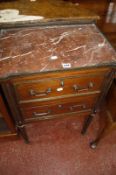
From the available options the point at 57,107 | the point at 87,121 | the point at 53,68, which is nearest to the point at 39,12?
the point at 53,68

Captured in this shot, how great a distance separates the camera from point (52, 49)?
31.4 inches

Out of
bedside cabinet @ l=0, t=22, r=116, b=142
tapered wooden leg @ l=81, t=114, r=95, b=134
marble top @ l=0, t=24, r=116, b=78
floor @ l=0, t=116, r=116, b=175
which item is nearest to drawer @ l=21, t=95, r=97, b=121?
bedside cabinet @ l=0, t=22, r=116, b=142

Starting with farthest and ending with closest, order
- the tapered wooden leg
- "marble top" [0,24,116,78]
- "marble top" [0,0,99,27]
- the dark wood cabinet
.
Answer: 1. the tapered wooden leg
2. the dark wood cabinet
3. "marble top" [0,0,99,27]
4. "marble top" [0,24,116,78]

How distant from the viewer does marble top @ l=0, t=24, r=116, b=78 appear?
71 cm

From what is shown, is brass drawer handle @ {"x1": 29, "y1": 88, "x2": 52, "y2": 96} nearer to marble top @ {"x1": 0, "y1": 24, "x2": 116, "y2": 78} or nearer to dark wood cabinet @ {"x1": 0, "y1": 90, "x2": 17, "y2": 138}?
marble top @ {"x1": 0, "y1": 24, "x2": 116, "y2": 78}

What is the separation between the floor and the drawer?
0.45 metres

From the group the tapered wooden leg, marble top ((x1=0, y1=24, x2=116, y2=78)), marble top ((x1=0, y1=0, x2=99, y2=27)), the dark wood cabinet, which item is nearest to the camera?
marble top ((x1=0, y1=24, x2=116, y2=78))

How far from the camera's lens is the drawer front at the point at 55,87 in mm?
767

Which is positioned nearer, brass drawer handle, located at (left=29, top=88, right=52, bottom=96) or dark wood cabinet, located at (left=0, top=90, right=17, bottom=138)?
brass drawer handle, located at (left=29, top=88, right=52, bottom=96)

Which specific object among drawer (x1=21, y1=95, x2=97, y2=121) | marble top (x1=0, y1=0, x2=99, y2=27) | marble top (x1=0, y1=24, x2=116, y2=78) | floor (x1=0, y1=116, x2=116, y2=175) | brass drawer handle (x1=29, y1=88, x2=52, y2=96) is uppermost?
marble top (x1=0, y1=0, x2=99, y2=27)

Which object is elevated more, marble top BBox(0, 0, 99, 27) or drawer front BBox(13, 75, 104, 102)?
marble top BBox(0, 0, 99, 27)

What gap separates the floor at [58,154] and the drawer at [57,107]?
17.8 inches

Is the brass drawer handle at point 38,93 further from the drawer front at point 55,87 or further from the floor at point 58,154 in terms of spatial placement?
the floor at point 58,154

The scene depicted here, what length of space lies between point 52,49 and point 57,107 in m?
0.40
